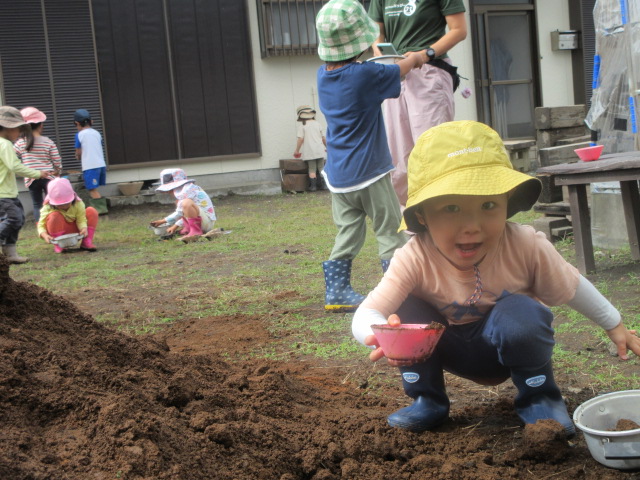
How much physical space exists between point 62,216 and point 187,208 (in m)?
1.39

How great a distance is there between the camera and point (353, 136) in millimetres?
4727

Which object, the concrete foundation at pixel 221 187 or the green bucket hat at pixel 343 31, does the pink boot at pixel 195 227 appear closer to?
the concrete foundation at pixel 221 187

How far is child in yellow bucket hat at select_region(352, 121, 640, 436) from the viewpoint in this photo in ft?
8.11

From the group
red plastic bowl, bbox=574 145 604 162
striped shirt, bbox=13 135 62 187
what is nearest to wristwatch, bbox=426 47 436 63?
red plastic bowl, bbox=574 145 604 162

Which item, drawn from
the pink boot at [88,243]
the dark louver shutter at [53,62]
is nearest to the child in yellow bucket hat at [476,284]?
the pink boot at [88,243]

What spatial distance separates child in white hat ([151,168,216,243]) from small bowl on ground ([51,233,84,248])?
1026 millimetres

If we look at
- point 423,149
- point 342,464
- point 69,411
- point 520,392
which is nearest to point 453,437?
point 520,392

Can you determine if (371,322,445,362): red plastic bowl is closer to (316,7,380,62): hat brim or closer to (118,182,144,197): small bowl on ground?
(316,7,380,62): hat brim

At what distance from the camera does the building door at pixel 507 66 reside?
1552 centimetres

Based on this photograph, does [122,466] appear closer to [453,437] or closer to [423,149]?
[453,437]

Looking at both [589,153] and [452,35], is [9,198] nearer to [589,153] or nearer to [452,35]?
[452,35]

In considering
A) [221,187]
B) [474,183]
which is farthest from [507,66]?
[474,183]

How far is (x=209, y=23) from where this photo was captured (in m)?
13.7

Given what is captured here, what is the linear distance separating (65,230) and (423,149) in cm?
701
